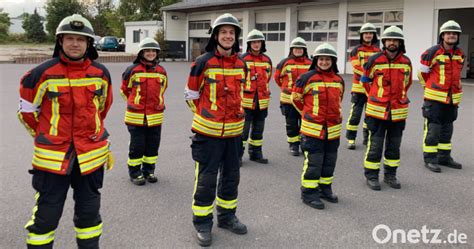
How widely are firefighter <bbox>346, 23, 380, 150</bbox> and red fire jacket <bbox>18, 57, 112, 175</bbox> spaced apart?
571 cm

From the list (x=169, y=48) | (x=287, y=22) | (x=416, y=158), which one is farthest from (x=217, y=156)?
(x=169, y=48)

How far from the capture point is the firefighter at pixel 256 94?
7103mm

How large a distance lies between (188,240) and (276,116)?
7.47 metres

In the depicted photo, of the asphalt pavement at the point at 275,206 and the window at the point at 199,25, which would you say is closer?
the asphalt pavement at the point at 275,206

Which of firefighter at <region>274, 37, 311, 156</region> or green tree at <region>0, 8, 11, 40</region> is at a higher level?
green tree at <region>0, 8, 11, 40</region>

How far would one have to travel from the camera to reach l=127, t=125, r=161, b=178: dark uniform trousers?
594 cm

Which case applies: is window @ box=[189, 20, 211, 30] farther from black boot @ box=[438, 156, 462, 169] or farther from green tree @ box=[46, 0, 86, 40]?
green tree @ box=[46, 0, 86, 40]

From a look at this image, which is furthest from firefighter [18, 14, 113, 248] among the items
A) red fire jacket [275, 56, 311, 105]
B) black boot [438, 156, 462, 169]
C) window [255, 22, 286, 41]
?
window [255, 22, 286, 41]

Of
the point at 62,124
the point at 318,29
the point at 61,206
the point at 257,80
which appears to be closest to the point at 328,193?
the point at 257,80

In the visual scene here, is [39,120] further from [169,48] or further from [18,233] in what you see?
[169,48]

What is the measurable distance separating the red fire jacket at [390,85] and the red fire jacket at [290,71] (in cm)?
179

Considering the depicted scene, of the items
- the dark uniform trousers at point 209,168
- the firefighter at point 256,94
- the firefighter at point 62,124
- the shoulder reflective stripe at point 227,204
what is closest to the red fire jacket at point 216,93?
the dark uniform trousers at point 209,168

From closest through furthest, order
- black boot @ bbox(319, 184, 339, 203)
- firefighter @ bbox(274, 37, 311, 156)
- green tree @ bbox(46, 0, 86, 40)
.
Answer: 1. black boot @ bbox(319, 184, 339, 203)
2. firefighter @ bbox(274, 37, 311, 156)
3. green tree @ bbox(46, 0, 86, 40)

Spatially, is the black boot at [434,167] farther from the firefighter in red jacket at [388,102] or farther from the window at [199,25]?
the window at [199,25]
